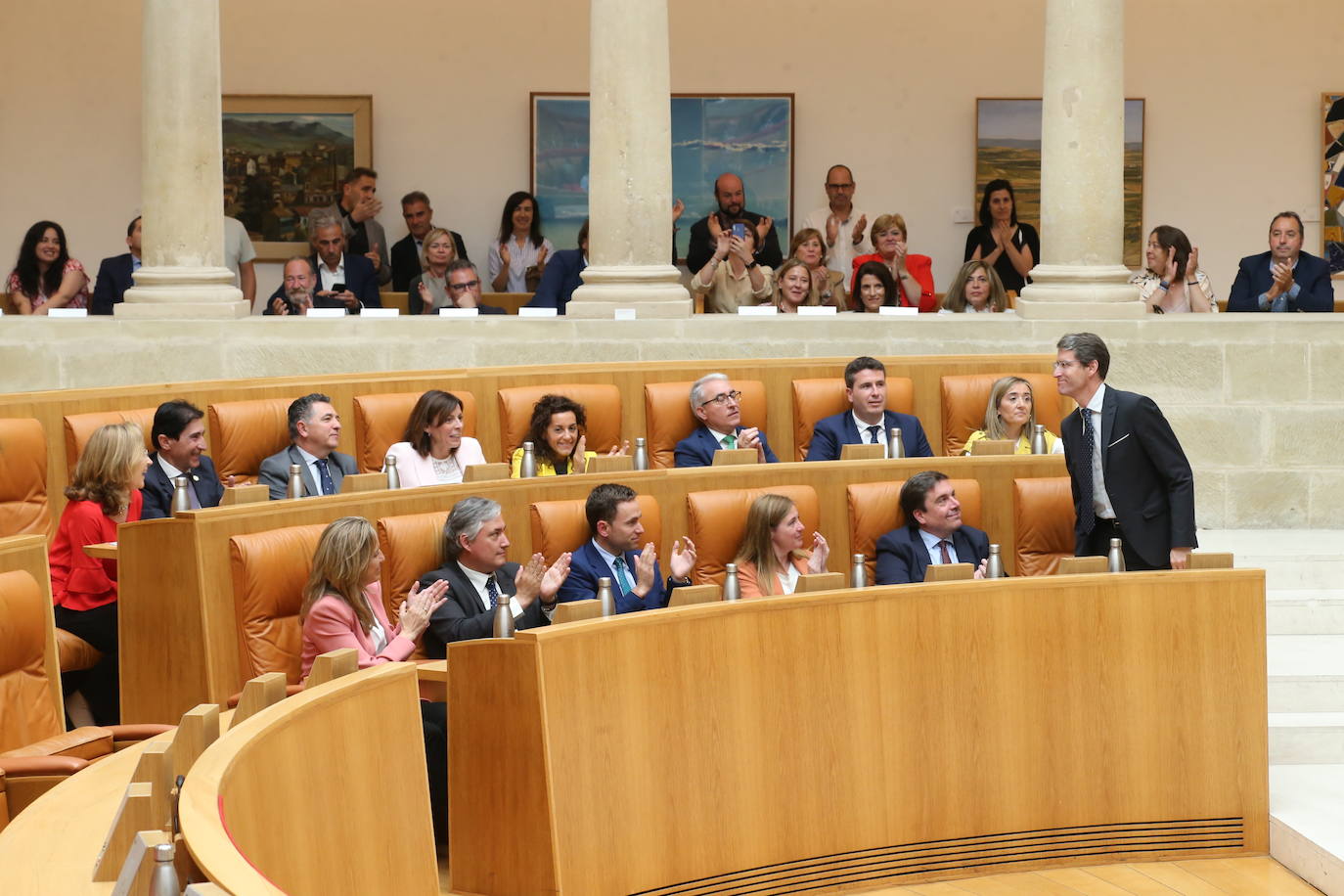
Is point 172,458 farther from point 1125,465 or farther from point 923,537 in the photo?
point 1125,465

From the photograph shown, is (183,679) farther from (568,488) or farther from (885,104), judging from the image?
(885,104)

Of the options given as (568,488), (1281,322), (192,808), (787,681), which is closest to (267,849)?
(192,808)

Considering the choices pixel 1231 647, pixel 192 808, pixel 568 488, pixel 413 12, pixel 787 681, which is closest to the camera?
pixel 192 808

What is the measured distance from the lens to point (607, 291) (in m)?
8.20

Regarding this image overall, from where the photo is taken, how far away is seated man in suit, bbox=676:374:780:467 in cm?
687

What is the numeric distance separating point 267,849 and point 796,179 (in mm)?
8568

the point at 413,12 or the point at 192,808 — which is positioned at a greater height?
the point at 413,12

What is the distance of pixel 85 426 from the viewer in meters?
6.05

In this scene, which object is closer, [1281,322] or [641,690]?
[641,690]

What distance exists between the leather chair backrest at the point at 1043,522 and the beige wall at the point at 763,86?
200 inches

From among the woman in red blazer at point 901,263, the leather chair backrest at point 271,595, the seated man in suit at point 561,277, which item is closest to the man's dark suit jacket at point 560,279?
the seated man in suit at point 561,277

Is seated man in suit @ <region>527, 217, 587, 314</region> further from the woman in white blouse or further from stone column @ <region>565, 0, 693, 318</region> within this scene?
the woman in white blouse

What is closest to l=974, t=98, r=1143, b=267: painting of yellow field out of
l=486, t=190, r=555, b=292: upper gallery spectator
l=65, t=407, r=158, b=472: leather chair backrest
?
l=486, t=190, r=555, b=292: upper gallery spectator

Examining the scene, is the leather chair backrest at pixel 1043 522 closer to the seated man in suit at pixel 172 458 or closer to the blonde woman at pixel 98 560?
the seated man in suit at pixel 172 458
